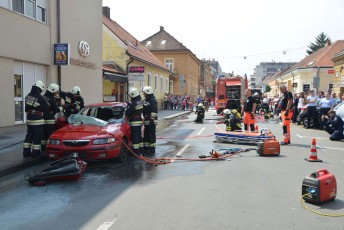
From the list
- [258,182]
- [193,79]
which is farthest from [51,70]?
[193,79]

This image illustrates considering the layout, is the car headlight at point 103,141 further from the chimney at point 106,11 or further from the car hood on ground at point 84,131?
the chimney at point 106,11

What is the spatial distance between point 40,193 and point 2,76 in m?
7.79

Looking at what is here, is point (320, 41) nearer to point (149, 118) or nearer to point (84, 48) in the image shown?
point (84, 48)

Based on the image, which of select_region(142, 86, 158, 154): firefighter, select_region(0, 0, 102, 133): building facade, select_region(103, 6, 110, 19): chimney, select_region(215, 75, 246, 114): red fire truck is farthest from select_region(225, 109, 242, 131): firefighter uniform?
select_region(103, 6, 110, 19): chimney

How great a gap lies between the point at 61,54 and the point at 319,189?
12637mm

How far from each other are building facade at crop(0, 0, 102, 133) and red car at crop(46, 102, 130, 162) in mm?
5210

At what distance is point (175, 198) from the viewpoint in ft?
18.4

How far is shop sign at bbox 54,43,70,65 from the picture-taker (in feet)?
49.7

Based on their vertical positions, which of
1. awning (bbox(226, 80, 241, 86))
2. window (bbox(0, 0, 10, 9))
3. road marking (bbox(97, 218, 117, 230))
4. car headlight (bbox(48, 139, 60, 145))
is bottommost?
road marking (bbox(97, 218, 117, 230))

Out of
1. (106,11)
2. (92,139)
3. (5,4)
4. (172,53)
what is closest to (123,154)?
(92,139)

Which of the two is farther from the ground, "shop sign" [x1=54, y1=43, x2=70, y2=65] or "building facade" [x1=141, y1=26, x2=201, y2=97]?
"building facade" [x1=141, y1=26, x2=201, y2=97]

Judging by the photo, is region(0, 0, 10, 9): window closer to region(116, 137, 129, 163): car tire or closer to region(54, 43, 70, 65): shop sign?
region(54, 43, 70, 65): shop sign

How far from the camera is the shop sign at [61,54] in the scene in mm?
15156

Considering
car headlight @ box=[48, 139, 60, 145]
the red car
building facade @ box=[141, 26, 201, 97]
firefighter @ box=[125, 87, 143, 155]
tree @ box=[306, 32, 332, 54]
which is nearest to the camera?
the red car
